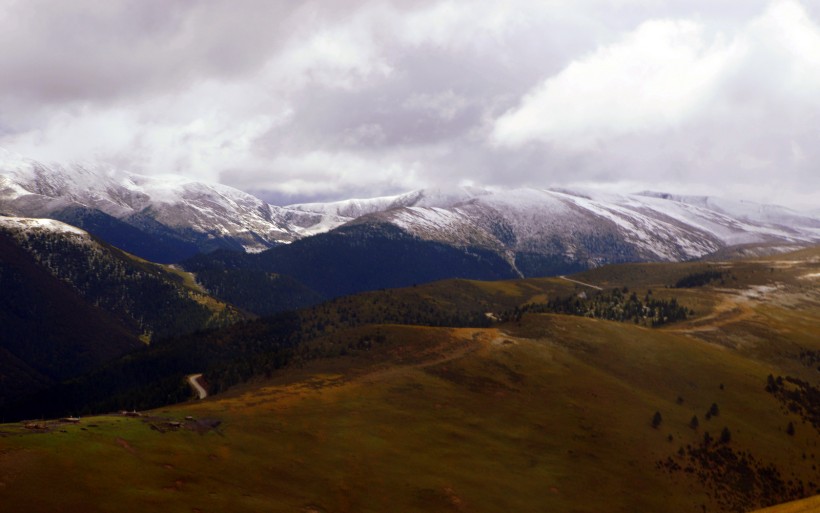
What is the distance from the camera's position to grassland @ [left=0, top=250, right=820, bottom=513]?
80438mm

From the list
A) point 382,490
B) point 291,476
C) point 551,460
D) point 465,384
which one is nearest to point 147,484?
point 291,476

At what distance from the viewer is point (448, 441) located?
A: 124 metres

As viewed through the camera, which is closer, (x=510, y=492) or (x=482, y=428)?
(x=510, y=492)

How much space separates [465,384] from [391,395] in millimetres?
23155

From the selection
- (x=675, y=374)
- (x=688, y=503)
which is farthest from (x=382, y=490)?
(x=675, y=374)

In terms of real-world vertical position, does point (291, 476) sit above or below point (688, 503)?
above

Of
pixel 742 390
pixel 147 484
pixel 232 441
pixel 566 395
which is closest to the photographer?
pixel 147 484

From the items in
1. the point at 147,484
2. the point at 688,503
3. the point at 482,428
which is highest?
the point at 147,484

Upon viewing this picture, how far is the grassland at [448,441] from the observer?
80.4m

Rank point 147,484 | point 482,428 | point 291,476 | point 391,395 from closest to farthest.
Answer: point 147,484 → point 291,476 → point 482,428 → point 391,395

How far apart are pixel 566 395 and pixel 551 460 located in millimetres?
37124

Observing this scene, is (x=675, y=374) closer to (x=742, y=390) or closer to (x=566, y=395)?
(x=742, y=390)

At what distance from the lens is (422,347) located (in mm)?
187750

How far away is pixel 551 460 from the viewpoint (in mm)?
123000
